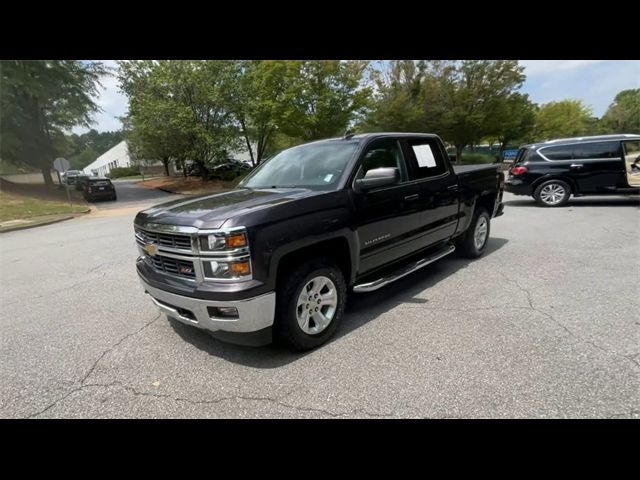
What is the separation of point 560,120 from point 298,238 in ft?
160

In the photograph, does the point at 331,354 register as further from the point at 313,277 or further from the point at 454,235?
the point at 454,235

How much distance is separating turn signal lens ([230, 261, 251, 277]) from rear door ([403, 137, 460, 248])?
2.32m

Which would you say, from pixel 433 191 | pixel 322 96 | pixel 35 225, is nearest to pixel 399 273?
pixel 433 191

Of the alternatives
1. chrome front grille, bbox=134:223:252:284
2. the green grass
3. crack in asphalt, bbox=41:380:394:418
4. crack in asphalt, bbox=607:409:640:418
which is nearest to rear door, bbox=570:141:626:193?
crack in asphalt, bbox=607:409:640:418

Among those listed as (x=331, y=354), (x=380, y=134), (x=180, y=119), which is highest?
(x=180, y=119)

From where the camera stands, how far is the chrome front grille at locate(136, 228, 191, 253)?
277 centimetres

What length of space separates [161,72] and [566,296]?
83.7ft

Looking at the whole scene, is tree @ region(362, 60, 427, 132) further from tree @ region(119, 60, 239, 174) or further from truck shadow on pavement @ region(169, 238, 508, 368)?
truck shadow on pavement @ region(169, 238, 508, 368)

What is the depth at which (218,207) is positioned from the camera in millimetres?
2957

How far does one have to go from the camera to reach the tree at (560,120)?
131ft

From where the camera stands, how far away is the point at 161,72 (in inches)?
899

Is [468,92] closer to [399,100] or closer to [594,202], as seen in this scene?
[399,100]
